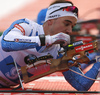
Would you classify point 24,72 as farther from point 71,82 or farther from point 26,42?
point 71,82

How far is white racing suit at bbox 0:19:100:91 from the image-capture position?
4.94 feet

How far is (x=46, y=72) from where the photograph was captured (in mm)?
1703

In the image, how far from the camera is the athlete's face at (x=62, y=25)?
178 centimetres

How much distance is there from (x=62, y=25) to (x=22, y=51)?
1.41ft

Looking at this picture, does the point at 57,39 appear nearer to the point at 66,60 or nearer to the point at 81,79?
the point at 66,60

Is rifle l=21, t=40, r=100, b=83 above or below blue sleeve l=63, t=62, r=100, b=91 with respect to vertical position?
above

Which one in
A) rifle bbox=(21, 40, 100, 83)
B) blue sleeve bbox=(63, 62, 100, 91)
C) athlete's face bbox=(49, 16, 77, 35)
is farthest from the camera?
blue sleeve bbox=(63, 62, 100, 91)

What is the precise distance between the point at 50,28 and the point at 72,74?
514 millimetres

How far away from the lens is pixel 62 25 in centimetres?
178

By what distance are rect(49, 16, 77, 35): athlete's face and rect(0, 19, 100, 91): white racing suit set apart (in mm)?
106

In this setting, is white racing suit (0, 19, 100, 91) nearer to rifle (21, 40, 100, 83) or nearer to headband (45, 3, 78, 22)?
rifle (21, 40, 100, 83)

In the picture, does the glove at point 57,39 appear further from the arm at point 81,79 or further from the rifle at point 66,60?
the arm at point 81,79

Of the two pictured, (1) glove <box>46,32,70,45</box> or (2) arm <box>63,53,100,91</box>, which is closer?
(1) glove <box>46,32,70,45</box>

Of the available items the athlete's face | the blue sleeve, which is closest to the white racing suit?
the blue sleeve
